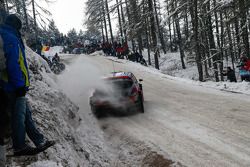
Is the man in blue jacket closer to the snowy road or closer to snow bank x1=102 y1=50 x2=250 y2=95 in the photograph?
the snowy road

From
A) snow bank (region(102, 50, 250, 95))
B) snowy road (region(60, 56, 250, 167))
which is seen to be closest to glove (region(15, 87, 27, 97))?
snowy road (region(60, 56, 250, 167))

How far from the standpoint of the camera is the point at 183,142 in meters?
8.34

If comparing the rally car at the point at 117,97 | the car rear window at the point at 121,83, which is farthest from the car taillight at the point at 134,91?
the car rear window at the point at 121,83

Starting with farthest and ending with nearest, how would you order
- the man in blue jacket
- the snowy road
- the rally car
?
the rally car
the snowy road
the man in blue jacket

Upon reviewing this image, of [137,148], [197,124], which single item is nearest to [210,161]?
[137,148]

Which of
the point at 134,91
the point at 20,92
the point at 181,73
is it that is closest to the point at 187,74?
the point at 181,73

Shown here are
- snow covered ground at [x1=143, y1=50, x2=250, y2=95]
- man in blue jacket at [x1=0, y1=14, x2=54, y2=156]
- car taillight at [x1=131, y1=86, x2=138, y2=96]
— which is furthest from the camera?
snow covered ground at [x1=143, y1=50, x2=250, y2=95]

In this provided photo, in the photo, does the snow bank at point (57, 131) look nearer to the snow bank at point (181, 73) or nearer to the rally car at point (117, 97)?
the rally car at point (117, 97)

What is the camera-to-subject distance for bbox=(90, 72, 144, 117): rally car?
1225 cm

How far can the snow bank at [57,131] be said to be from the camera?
19.0 ft

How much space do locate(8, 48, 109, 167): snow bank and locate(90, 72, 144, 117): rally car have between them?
1.65 m

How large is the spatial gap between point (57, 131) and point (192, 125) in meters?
4.35

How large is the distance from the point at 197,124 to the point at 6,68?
255 inches

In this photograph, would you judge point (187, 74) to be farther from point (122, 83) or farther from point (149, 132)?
point (149, 132)
